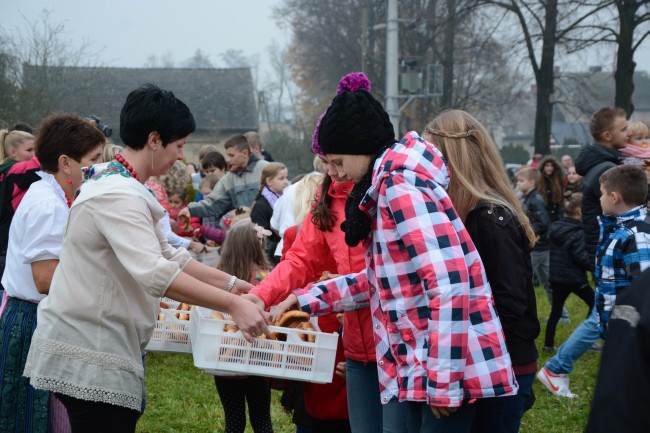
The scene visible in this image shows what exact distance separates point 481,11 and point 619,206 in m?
24.2

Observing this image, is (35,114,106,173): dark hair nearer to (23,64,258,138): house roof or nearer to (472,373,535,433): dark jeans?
(472,373,535,433): dark jeans

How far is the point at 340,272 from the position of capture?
4.05 m

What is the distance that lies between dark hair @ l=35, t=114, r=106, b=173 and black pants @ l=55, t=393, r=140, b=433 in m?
1.49

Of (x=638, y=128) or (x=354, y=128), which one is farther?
(x=638, y=128)

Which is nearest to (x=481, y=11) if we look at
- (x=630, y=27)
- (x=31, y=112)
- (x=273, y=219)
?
(x=630, y=27)

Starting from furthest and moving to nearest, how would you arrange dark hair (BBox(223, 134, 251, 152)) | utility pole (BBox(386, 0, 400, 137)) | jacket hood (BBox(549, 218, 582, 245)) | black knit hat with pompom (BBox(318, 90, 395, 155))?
1. utility pole (BBox(386, 0, 400, 137))
2. dark hair (BBox(223, 134, 251, 152))
3. jacket hood (BBox(549, 218, 582, 245))
4. black knit hat with pompom (BBox(318, 90, 395, 155))

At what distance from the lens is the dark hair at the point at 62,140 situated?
400 centimetres

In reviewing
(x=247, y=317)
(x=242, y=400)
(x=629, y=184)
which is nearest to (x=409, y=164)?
(x=247, y=317)

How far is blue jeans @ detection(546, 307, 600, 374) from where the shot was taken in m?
6.82

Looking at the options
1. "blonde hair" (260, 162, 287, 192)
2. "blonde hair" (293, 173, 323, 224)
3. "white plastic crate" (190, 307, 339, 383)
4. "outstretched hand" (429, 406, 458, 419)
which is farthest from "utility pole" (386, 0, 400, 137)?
"outstretched hand" (429, 406, 458, 419)

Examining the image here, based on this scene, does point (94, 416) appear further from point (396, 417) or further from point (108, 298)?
point (396, 417)

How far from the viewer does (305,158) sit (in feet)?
96.8

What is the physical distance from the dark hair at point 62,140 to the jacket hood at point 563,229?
20.6 ft

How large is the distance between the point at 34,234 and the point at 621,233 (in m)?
3.97
